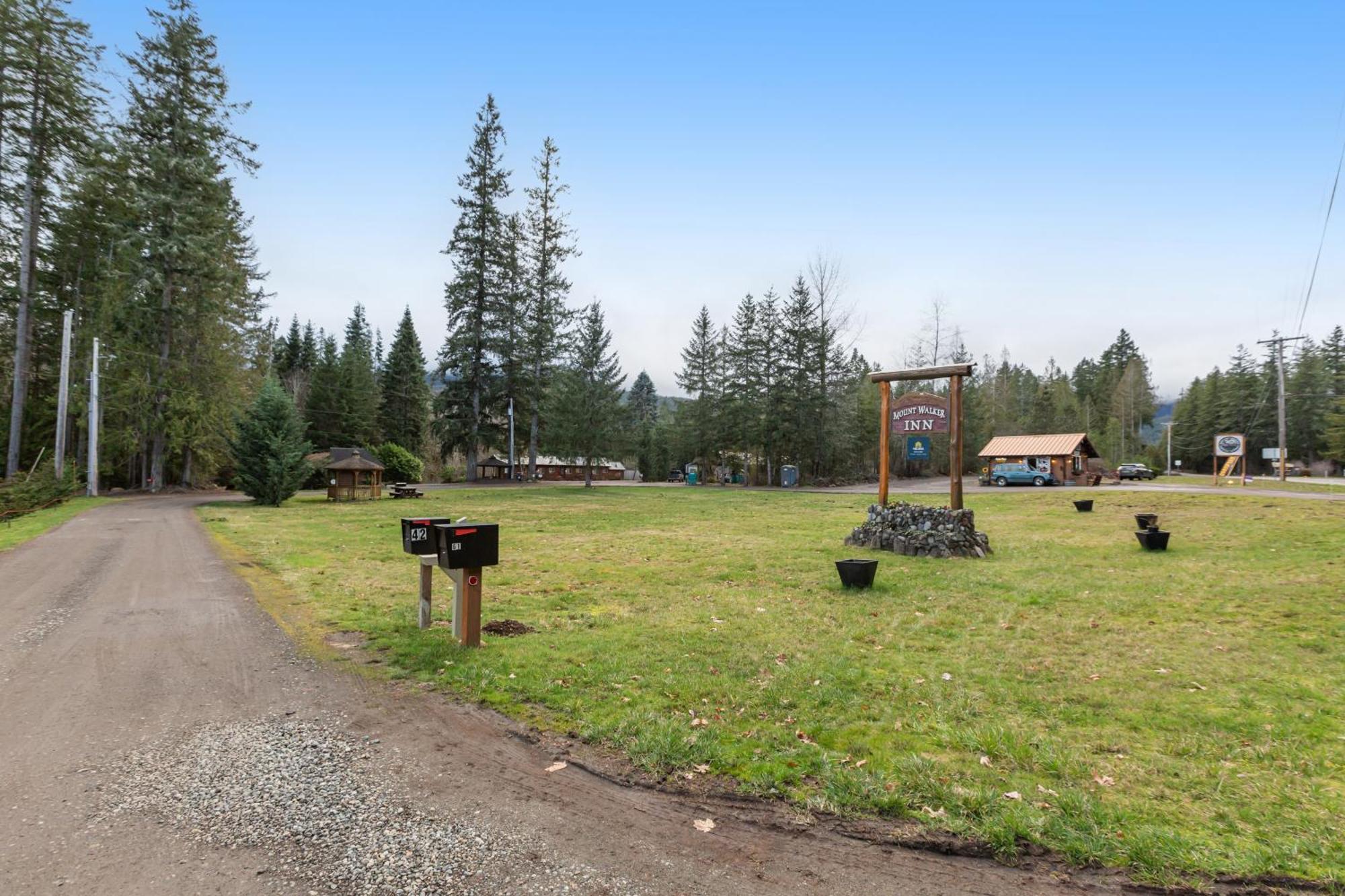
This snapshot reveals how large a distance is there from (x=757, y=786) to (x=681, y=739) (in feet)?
2.14

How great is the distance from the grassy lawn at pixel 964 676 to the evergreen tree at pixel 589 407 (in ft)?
82.5

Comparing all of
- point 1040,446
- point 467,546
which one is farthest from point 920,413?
point 1040,446

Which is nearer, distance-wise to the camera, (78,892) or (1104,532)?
(78,892)

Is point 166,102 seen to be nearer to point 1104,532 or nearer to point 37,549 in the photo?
point 37,549

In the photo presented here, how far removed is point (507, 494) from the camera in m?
30.6

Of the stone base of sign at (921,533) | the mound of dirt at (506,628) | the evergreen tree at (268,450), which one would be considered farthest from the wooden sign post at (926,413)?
the evergreen tree at (268,450)

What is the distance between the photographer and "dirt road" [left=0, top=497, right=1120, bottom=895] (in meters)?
2.50

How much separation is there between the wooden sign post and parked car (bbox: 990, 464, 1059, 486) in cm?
2657

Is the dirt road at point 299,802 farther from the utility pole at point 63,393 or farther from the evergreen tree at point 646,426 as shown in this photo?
the evergreen tree at point 646,426

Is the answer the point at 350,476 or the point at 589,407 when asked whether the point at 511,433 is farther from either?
the point at 350,476

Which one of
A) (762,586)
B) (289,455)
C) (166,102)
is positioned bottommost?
(762,586)

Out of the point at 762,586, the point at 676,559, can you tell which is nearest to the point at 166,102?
the point at 676,559

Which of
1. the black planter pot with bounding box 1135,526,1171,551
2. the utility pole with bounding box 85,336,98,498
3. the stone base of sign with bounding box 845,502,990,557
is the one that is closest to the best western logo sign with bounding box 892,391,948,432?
the stone base of sign with bounding box 845,502,990,557

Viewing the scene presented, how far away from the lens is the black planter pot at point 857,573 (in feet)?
27.7
